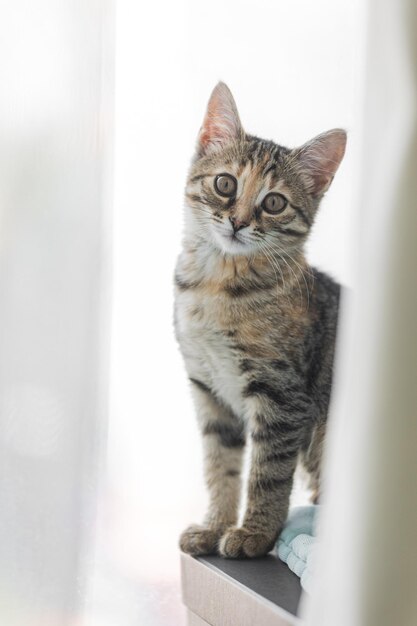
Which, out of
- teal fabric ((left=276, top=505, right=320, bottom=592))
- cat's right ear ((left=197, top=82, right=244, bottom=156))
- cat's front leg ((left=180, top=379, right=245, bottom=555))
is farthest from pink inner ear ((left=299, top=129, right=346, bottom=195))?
teal fabric ((left=276, top=505, right=320, bottom=592))

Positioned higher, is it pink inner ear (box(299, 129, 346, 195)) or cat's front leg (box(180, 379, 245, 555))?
pink inner ear (box(299, 129, 346, 195))

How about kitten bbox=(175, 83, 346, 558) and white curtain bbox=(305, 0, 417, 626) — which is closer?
white curtain bbox=(305, 0, 417, 626)

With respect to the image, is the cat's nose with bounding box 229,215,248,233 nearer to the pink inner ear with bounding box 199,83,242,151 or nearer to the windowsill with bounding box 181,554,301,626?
the pink inner ear with bounding box 199,83,242,151

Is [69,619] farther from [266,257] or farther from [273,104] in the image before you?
[273,104]

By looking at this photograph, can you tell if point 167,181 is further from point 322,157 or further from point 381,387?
point 381,387

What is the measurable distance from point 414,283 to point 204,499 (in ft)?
2.64

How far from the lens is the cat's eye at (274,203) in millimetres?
1215

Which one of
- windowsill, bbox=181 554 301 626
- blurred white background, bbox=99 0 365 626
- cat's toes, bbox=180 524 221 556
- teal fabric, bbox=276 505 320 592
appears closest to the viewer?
windowsill, bbox=181 554 301 626

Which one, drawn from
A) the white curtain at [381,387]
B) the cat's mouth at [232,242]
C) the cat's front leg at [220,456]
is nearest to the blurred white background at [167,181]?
the cat's front leg at [220,456]

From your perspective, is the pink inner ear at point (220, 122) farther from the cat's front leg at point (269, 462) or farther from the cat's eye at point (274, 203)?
the cat's front leg at point (269, 462)

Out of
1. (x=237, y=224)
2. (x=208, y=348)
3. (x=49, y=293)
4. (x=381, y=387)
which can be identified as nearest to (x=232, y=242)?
(x=237, y=224)

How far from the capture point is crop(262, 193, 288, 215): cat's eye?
1.21 metres

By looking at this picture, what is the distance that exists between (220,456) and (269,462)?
5.6 inches

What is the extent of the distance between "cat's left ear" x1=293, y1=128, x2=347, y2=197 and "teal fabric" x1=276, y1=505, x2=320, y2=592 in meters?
0.52
